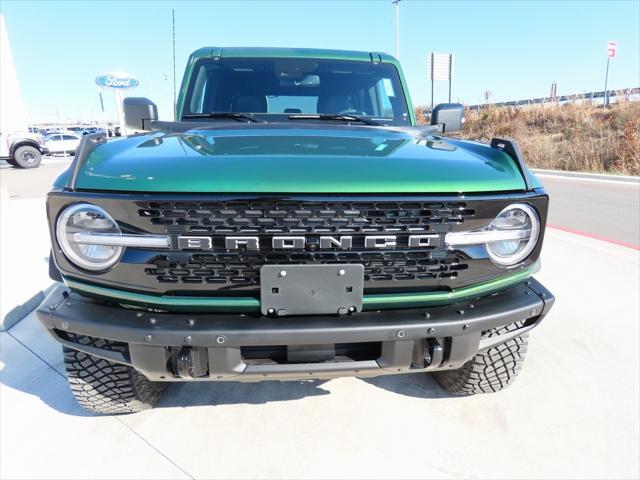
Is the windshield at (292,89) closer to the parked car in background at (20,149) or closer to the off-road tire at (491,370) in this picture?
the off-road tire at (491,370)

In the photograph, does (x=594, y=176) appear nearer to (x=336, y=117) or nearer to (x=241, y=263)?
(x=336, y=117)

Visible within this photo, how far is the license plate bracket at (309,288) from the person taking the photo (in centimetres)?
158

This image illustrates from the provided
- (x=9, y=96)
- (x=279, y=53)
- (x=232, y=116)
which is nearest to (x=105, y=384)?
(x=232, y=116)

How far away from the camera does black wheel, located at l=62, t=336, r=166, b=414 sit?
1.97m

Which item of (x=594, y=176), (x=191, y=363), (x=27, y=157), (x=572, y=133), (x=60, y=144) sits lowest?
(x=594, y=176)

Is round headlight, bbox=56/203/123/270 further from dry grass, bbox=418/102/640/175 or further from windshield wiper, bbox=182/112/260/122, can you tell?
dry grass, bbox=418/102/640/175

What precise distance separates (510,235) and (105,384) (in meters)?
1.97

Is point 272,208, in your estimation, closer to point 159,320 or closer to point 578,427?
point 159,320

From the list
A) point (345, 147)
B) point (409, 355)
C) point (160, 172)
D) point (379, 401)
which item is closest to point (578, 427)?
point (379, 401)

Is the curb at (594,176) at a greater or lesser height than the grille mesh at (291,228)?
lesser

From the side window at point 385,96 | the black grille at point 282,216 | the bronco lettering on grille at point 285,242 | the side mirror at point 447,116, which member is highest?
the side window at point 385,96

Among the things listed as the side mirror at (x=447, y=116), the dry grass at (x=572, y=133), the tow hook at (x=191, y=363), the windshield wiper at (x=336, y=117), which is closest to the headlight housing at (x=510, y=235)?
the tow hook at (x=191, y=363)

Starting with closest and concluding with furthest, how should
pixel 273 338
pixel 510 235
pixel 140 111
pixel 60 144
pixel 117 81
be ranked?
pixel 273 338 → pixel 510 235 → pixel 140 111 → pixel 117 81 → pixel 60 144

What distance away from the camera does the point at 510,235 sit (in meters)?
1.77
